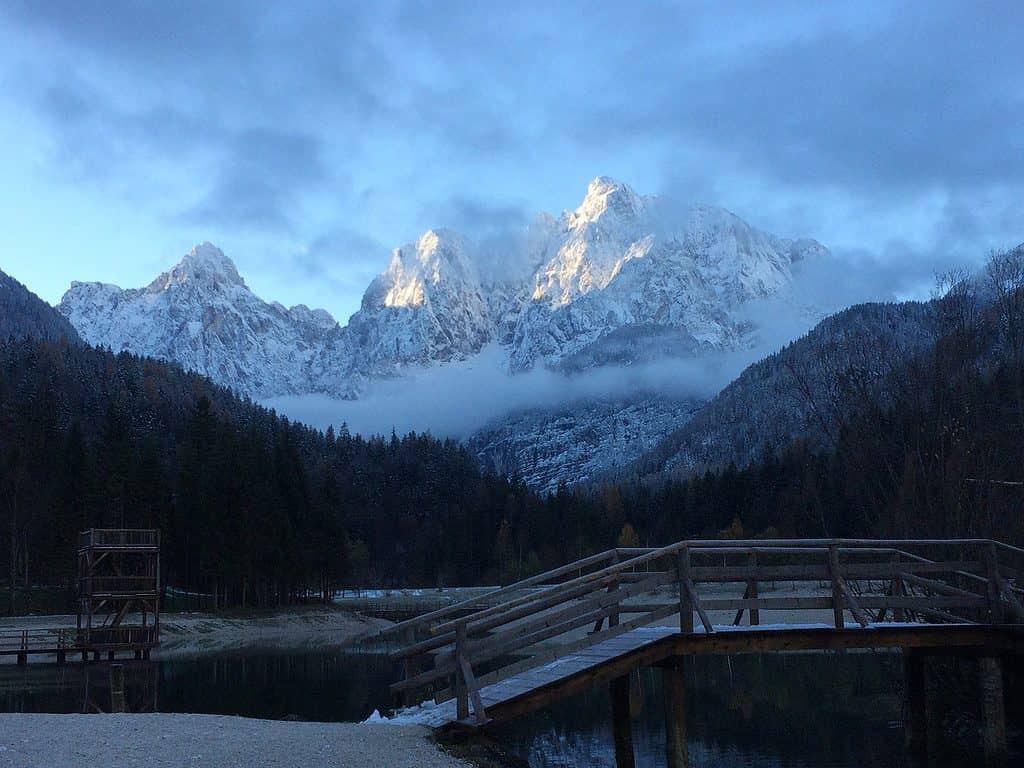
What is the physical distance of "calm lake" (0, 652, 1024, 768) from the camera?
78.9 feet

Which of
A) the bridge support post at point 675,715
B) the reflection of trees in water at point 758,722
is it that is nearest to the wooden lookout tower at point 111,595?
the reflection of trees in water at point 758,722

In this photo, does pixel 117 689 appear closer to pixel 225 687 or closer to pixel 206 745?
pixel 225 687

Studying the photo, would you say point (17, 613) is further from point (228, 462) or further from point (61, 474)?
point (228, 462)

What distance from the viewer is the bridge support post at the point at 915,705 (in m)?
22.9

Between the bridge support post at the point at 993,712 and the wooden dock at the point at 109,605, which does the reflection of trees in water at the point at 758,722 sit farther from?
the wooden dock at the point at 109,605

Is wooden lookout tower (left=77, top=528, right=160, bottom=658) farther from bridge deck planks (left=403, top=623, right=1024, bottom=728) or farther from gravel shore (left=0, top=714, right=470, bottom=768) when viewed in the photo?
bridge deck planks (left=403, top=623, right=1024, bottom=728)

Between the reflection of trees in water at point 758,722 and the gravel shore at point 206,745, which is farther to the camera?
the reflection of trees in water at point 758,722

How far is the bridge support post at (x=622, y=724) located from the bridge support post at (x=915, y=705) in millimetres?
6862

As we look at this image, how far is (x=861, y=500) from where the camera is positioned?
106 ft

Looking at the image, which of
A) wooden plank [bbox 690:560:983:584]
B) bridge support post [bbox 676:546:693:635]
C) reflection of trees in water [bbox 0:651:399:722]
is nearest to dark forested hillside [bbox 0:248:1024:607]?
wooden plank [bbox 690:560:983:584]

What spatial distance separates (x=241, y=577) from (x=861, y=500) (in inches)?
2419

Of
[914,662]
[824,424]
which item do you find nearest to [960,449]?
[824,424]

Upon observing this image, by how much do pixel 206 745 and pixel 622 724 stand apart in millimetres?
8154

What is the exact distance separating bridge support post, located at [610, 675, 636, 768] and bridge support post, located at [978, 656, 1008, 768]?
23.6 feet
